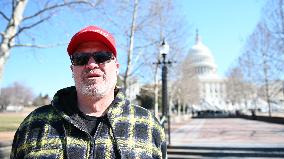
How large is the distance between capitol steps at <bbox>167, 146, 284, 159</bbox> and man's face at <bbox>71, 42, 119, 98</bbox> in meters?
11.6

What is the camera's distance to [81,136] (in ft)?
5.94

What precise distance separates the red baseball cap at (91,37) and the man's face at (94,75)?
33 mm

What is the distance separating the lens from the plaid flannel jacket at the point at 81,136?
179 cm

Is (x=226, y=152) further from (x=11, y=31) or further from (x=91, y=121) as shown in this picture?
(x=91, y=121)

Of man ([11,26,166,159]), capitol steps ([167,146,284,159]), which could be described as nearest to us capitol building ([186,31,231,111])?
capitol steps ([167,146,284,159])

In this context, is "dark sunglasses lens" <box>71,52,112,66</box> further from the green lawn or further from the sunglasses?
the green lawn

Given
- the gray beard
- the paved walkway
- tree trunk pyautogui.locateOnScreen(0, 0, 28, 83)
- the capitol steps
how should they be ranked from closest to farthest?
the gray beard < tree trunk pyautogui.locateOnScreen(0, 0, 28, 83) < the capitol steps < the paved walkway

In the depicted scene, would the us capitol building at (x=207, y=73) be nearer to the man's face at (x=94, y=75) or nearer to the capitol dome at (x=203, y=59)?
the capitol dome at (x=203, y=59)

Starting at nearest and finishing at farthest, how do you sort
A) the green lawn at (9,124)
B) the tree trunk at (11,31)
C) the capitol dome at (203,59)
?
the tree trunk at (11,31) < the green lawn at (9,124) < the capitol dome at (203,59)

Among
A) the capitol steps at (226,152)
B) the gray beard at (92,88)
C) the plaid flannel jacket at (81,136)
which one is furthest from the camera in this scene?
the capitol steps at (226,152)

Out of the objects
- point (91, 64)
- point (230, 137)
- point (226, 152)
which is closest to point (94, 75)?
point (91, 64)

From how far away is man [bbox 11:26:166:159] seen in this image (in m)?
1.80

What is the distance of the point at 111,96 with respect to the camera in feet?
6.69

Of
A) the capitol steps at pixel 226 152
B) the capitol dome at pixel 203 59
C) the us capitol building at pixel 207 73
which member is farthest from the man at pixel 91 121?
the capitol dome at pixel 203 59
